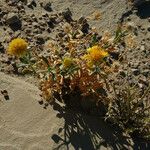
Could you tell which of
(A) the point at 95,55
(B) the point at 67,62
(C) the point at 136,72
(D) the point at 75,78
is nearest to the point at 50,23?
(C) the point at 136,72

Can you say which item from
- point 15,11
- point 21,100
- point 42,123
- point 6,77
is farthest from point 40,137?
point 15,11

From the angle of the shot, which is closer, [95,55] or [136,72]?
[95,55]

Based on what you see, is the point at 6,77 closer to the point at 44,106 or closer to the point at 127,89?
the point at 44,106

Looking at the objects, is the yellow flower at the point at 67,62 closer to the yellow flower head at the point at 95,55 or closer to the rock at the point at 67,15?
the yellow flower head at the point at 95,55

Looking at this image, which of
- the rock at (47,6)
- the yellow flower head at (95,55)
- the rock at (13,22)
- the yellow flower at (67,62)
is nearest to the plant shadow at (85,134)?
the yellow flower at (67,62)

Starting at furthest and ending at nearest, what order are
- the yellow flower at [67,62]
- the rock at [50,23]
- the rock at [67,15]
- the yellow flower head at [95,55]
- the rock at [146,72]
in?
the rock at [67,15] < the rock at [50,23] < the rock at [146,72] < the yellow flower at [67,62] < the yellow flower head at [95,55]

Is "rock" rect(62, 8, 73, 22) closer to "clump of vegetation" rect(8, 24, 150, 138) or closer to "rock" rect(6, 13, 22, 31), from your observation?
"rock" rect(6, 13, 22, 31)

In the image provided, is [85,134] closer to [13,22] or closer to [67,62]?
[67,62]
